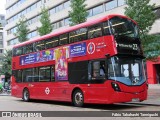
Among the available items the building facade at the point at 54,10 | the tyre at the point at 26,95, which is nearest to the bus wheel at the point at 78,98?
the tyre at the point at 26,95

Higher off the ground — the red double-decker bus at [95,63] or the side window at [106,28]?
the side window at [106,28]

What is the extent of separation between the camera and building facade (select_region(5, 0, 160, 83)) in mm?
39569

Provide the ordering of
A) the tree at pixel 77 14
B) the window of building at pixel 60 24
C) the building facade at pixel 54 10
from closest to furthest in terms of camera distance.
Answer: the tree at pixel 77 14 → the building facade at pixel 54 10 → the window of building at pixel 60 24

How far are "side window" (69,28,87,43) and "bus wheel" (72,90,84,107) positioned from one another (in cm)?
264

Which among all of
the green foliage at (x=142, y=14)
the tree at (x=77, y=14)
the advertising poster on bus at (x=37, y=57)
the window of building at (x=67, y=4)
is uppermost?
the window of building at (x=67, y=4)

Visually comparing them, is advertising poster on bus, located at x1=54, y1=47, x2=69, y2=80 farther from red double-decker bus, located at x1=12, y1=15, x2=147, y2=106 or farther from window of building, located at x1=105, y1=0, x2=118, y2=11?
window of building, located at x1=105, y1=0, x2=118, y2=11

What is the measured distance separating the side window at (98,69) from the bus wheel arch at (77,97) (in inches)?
55.9

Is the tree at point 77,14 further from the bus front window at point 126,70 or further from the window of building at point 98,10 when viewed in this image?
the bus front window at point 126,70

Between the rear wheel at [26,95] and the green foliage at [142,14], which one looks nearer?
the green foliage at [142,14]

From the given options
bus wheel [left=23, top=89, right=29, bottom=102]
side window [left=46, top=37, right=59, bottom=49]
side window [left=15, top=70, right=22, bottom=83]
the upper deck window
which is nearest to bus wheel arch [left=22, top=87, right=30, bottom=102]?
bus wheel [left=23, top=89, right=29, bottom=102]

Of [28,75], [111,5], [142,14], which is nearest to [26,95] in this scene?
[28,75]

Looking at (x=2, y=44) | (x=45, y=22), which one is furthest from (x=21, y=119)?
(x=2, y=44)

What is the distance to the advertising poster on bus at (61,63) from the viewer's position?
56.4 ft

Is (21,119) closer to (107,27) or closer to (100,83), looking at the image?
(100,83)
